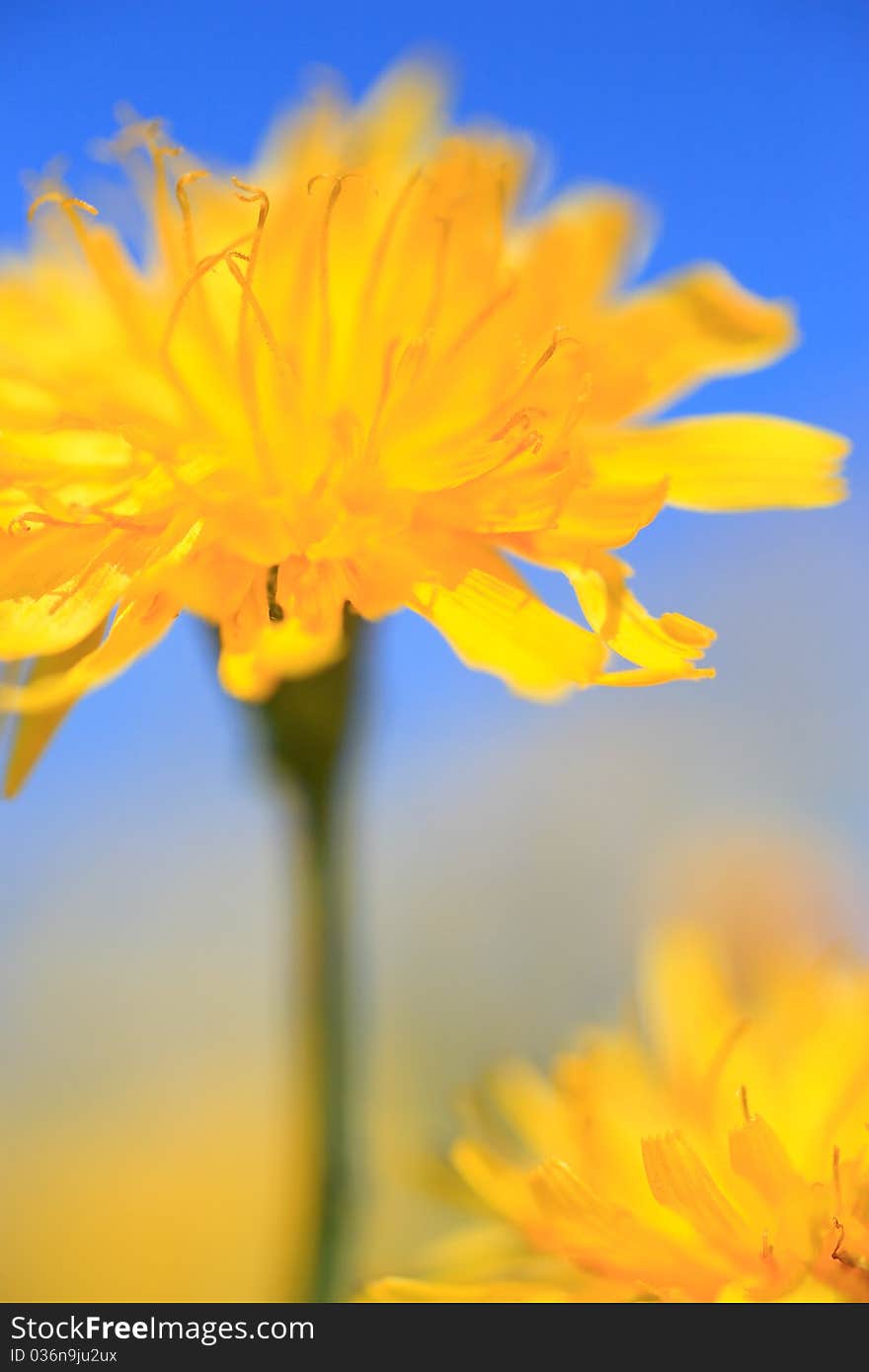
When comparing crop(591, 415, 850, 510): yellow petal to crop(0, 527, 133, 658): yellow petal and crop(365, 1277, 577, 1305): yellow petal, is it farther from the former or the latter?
crop(365, 1277, 577, 1305): yellow petal

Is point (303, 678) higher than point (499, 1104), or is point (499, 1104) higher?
point (303, 678)

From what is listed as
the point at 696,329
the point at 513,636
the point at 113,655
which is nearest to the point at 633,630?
the point at 513,636

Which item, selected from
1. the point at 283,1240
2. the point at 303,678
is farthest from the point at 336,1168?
the point at 303,678

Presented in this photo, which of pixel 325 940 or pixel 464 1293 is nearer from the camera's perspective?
pixel 464 1293

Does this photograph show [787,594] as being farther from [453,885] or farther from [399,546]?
[399,546]

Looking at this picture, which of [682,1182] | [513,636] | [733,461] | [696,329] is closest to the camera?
[682,1182]

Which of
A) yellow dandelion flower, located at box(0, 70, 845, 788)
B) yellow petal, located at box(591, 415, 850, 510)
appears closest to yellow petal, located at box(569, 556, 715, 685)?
yellow dandelion flower, located at box(0, 70, 845, 788)

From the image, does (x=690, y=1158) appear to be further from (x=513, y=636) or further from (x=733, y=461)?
Result: (x=733, y=461)

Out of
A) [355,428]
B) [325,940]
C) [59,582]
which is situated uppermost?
[355,428]
